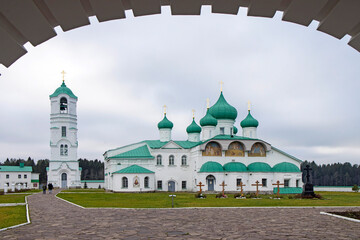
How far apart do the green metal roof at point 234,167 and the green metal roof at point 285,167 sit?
3116 millimetres

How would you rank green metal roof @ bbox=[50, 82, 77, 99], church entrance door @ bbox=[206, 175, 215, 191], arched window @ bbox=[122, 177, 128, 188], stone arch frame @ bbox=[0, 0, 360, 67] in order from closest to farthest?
stone arch frame @ bbox=[0, 0, 360, 67]
church entrance door @ bbox=[206, 175, 215, 191]
arched window @ bbox=[122, 177, 128, 188]
green metal roof @ bbox=[50, 82, 77, 99]

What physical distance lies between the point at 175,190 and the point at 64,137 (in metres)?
20.1

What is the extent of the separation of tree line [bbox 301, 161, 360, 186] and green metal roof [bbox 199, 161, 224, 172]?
5214 cm

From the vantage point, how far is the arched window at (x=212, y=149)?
41.9 meters

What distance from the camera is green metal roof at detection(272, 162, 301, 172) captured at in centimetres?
4012

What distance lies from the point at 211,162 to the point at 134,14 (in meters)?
36.4

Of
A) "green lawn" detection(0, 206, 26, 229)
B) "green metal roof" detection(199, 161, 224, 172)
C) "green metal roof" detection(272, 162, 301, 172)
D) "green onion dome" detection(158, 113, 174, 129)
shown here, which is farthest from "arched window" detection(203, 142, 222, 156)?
"green lawn" detection(0, 206, 26, 229)

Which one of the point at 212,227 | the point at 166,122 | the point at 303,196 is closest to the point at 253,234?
the point at 212,227

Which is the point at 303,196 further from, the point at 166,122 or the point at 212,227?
the point at 166,122

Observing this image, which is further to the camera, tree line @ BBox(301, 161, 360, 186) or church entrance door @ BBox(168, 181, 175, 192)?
tree line @ BBox(301, 161, 360, 186)

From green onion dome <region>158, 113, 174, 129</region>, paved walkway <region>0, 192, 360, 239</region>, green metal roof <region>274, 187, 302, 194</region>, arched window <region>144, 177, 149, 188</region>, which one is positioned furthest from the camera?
green onion dome <region>158, 113, 174, 129</region>

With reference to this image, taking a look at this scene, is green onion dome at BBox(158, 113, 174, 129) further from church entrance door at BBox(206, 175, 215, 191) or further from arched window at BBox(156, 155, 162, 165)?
church entrance door at BBox(206, 175, 215, 191)

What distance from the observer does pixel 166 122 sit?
48750 mm

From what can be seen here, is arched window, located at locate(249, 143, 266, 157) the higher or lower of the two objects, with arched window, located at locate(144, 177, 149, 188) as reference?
higher
